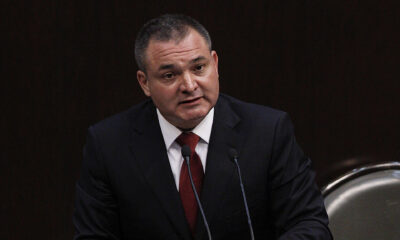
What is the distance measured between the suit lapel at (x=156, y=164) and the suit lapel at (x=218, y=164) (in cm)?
7

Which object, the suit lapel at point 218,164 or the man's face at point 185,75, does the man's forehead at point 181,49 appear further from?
the suit lapel at point 218,164

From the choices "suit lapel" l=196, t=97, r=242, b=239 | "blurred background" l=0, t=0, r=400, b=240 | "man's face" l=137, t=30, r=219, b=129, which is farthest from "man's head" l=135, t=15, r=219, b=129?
"blurred background" l=0, t=0, r=400, b=240

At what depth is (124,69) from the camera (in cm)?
190

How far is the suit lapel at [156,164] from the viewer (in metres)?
1.50

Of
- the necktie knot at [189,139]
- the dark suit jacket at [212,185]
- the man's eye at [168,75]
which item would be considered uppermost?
the man's eye at [168,75]

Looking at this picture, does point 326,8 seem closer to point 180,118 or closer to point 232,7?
point 232,7

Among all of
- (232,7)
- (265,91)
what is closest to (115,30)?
(232,7)

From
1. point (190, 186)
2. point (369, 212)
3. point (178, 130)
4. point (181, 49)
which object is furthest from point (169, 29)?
point (369, 212)

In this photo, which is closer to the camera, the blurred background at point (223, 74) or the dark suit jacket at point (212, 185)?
the dark suit jacket at point (212, 185)

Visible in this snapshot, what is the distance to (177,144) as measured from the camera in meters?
1.56

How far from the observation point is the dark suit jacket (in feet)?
4.94

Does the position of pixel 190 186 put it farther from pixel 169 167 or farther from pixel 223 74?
pixel 223 74

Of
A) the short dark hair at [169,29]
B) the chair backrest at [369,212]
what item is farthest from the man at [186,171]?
the chair backrest at [369,212]

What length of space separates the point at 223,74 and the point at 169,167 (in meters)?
0.49
